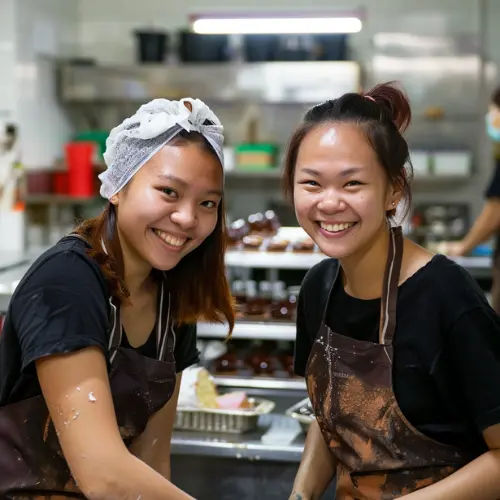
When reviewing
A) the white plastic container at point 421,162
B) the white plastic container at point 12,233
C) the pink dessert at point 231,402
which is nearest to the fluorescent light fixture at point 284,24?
the white plastic container at point 421,162

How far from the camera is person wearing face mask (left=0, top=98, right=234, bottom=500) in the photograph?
1.69m

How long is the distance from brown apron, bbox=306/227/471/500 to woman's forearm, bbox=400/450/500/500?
8 cm

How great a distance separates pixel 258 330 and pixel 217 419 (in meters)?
0.95

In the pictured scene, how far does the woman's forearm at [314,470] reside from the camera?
2096 millimetres

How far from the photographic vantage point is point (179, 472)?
2.92 m

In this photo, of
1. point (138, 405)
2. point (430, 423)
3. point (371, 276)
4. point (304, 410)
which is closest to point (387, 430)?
point (430, 423)

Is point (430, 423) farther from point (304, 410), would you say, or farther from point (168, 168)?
point (304, 410)

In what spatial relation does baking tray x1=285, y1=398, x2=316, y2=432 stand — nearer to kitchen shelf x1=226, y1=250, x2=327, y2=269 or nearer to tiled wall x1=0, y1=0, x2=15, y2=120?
kitchen shelf x1=226, y1=250, x2=327, y2=269

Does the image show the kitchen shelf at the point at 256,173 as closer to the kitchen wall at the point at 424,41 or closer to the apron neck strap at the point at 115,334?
the kitchen wall at the point at 424,41

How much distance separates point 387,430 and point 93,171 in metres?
4.89

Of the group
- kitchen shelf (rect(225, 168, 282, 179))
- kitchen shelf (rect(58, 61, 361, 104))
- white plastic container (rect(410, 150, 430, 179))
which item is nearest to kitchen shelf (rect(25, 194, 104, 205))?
kitchen shelf (rect(58, 61, 361, 104))

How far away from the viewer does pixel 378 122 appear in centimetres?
188

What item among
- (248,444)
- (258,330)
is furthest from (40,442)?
(258,330)

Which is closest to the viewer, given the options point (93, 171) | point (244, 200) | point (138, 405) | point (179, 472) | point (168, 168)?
point (168, 168)
